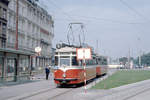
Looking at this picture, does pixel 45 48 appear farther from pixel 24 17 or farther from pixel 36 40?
pixel 24 17

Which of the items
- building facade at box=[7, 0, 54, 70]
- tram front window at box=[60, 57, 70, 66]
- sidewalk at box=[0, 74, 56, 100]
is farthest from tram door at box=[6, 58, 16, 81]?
building facade at box=[7, 0, 54, 70]

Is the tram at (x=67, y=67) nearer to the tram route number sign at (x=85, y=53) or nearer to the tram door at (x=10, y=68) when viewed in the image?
the tram route number sign at (x=85, y=53)

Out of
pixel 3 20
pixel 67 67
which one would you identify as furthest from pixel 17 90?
pixel 3 20

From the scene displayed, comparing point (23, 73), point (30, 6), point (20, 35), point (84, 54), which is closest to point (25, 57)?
point (23, 73)

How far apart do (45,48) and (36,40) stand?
25.9 ft

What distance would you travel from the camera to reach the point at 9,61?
22.9 meters

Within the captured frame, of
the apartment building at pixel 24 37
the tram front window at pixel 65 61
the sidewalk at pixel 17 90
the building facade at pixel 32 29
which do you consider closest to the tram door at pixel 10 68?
A: the apartment building at pixel 24 37

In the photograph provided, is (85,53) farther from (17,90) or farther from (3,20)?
(3,20)

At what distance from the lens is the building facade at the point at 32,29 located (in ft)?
158

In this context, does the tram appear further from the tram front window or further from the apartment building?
the apartment building

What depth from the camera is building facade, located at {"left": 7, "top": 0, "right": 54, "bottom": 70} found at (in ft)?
158

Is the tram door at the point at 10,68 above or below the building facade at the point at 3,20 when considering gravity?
below

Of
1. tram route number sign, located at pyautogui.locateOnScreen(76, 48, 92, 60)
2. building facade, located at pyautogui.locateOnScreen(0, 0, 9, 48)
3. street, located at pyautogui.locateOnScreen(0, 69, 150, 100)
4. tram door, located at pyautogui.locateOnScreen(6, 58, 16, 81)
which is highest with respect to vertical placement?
building facade, located at pyautogui.locateOnScreen(0, 0, 9, 48)

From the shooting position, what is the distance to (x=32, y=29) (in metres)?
59.2
